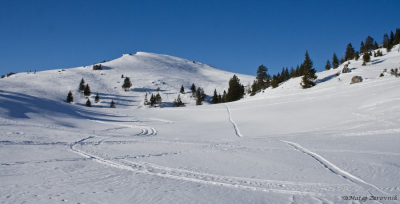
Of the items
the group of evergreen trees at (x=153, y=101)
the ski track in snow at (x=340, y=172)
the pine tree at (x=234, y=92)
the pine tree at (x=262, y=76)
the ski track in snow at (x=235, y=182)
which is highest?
the pine tree at (x=262, y=76)

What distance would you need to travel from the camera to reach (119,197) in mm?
4871

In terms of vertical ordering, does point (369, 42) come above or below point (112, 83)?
above

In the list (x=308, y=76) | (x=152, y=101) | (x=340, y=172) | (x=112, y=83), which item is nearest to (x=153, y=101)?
(x=152, y=101)

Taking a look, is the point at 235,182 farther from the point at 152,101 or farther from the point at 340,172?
the point at 152,101

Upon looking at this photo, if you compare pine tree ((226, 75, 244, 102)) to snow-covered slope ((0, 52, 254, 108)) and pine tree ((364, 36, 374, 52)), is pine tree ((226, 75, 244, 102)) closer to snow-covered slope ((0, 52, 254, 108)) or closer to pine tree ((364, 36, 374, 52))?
snow-covered slope ((0, 52, 254, 108))

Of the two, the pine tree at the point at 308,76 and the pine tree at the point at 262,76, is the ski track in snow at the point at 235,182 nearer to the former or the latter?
the pine tree at the point at 308,76

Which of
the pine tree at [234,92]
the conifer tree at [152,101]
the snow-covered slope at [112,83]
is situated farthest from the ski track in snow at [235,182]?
the snow-covered slope at [112,83]

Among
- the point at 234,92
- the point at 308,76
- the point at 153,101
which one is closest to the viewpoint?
the point at 308,76

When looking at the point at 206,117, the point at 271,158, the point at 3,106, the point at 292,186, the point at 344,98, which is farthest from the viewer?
the point at 206,117

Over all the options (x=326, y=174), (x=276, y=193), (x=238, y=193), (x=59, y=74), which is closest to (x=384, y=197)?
(x=326, y=174)

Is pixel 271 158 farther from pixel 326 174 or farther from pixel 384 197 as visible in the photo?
pixel 384 197

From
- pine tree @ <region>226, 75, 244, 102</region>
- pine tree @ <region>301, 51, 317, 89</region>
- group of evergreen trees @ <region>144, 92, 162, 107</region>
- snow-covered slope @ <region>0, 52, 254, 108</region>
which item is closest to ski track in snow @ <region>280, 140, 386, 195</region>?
pine tree @ <region>301, 51, 317, 89</region>

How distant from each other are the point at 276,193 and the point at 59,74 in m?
120

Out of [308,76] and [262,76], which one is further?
[262,76]
